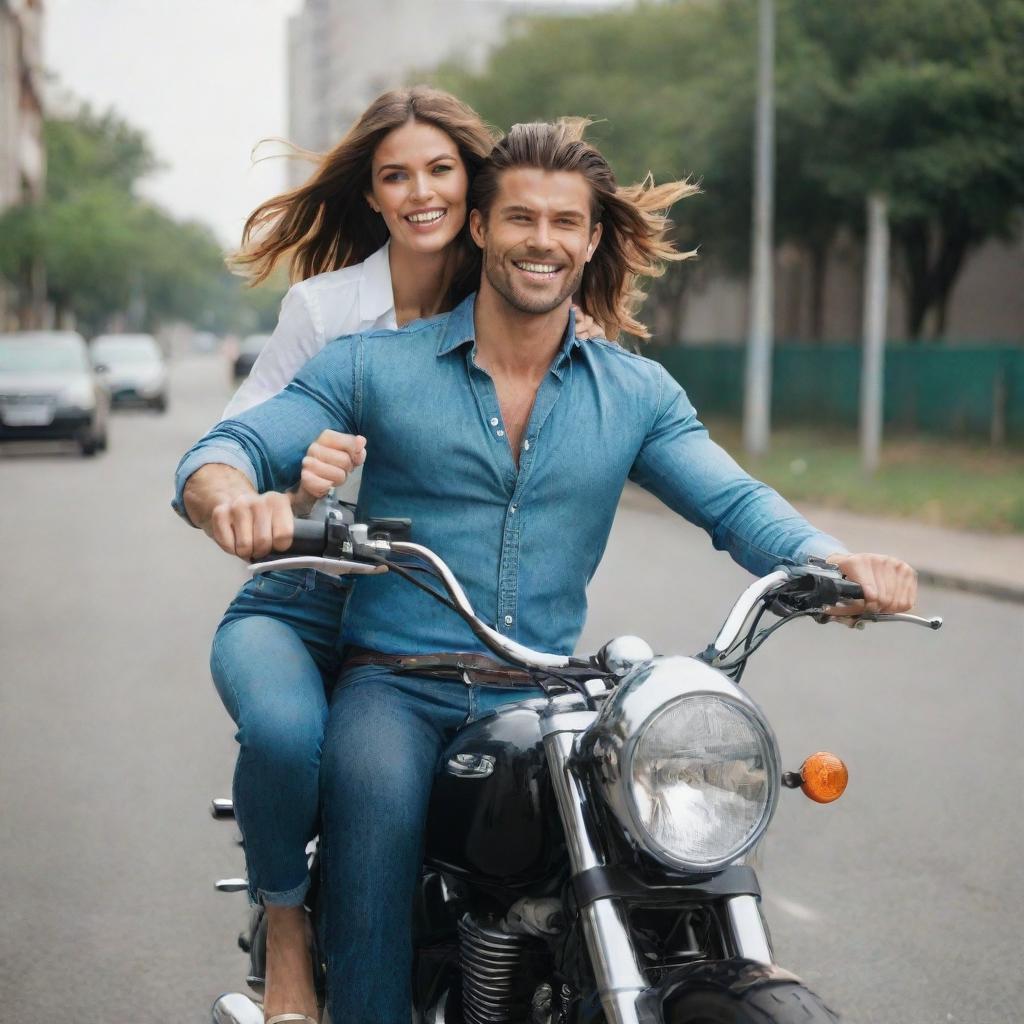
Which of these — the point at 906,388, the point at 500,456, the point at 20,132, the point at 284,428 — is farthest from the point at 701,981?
the point at 20,132

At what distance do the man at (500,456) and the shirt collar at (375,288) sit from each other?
59 centimetres

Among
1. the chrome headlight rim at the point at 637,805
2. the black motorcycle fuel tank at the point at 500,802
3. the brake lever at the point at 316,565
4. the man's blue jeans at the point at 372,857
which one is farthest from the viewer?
the man's blue jeans at the point at 372,857

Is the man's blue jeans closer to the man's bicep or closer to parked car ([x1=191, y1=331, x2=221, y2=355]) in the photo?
the man's bicep

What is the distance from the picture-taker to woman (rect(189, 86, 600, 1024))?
278 cm

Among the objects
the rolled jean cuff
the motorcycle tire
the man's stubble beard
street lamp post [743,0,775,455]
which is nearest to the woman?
the rolled jean cuff

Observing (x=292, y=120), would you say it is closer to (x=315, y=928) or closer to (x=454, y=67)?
(x=454, y=67)

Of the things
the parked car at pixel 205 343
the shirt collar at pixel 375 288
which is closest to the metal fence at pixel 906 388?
the shirt collar at pixel 375 288

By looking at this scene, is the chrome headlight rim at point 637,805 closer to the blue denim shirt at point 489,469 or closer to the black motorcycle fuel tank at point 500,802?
the black motorcycle fuel tank at point 500,802

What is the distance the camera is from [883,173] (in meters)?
22.1

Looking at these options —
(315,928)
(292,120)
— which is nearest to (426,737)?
(315,928)

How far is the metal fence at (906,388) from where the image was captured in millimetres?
22406

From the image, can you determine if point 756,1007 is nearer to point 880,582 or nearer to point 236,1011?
point 880,582

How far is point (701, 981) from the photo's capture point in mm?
2182

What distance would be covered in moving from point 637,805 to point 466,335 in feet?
3.82
